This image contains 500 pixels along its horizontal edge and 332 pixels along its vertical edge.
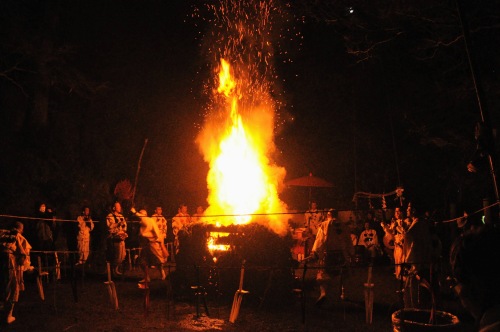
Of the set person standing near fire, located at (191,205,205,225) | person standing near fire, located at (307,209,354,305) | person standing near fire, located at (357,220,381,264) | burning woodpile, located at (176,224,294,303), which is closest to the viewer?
person standing near fire, located at (307,209,354,305)

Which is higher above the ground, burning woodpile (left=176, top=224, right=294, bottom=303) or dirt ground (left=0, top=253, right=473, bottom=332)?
burning woodpile (left=176, top=224, right=294, bottom=303)

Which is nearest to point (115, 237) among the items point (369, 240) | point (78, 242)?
point (78, 242)

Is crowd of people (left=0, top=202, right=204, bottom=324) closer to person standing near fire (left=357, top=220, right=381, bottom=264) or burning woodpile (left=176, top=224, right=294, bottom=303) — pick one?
burning woodpile (left=176, top=224, right=294, bottom=303)

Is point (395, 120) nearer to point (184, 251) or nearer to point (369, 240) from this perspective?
point (369, 240)

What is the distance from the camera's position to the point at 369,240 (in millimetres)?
14078

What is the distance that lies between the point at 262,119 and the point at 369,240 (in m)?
5.77

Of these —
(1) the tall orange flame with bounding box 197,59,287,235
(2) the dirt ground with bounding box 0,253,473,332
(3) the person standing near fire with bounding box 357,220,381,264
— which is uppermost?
(1) the tall orange flame with bounding box 197,59,287,235

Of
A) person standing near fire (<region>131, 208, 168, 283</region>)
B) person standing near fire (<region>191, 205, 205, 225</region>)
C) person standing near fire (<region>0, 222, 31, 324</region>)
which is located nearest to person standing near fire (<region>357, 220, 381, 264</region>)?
person standing near fire (<region>191, 205, 205, 225</region>)

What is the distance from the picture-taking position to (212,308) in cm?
941

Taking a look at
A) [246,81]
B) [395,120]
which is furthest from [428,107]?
[246,81]

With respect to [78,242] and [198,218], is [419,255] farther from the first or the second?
[78,242]

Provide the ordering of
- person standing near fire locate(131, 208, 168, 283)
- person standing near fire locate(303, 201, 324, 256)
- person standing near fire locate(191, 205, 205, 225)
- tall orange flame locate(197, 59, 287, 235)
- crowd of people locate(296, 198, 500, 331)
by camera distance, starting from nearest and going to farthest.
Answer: crowd of people locate(296, 198, 500, 331) < person standing near fire locate(191, 205, 205, 225) < person standing near fire locate(131, 208, 168, 283) < tall orange flame locate(197, 59, 287, 235) < person standing near fire locate(303, 201, 324, 256)

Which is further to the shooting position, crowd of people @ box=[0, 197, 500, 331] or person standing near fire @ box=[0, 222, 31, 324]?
person standing near fire @ box=[0, 222, 31, 324]

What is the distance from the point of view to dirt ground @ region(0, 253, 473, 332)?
7.97m
